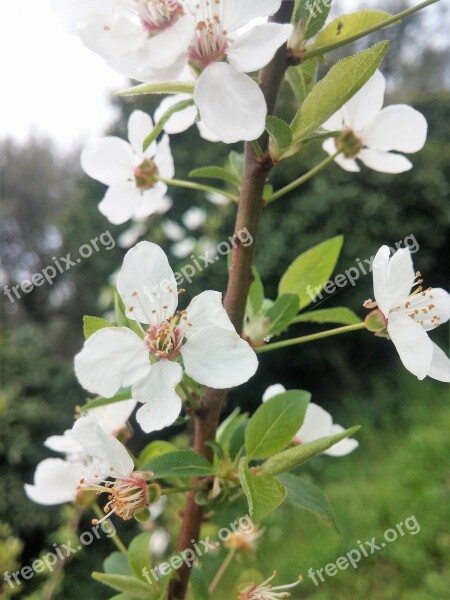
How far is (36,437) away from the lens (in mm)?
2848

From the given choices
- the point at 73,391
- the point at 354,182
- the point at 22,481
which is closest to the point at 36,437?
the point at 22,481

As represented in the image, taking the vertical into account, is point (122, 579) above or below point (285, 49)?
below

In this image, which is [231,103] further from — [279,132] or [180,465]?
[180,465]

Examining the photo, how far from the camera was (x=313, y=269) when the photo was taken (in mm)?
698

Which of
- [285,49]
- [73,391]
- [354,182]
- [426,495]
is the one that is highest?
[285,49]

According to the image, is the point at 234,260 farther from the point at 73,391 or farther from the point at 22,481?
the point at 73,391

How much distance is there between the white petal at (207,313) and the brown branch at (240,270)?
9 cm

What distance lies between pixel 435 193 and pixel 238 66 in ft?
11.2

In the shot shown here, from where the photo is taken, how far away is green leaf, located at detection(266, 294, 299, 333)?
0.61 metres

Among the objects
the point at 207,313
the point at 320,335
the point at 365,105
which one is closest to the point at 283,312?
the point at 320,335

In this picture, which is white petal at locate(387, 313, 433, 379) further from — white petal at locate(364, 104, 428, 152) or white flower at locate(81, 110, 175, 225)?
white flower at locate(81, 110, 175, 225)

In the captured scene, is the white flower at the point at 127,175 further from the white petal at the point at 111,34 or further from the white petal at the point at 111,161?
the white petal at the point at 111,34

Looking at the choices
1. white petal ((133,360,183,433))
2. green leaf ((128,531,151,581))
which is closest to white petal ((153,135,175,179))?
white petal ((133,360,183,433))

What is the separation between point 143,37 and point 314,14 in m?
0.18
